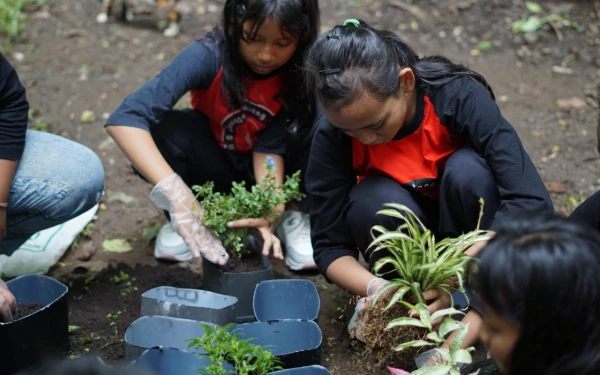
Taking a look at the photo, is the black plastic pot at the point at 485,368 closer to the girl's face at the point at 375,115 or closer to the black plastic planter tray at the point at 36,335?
the girl's face at the point at 375,115

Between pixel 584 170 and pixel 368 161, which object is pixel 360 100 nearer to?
pixel 368 161

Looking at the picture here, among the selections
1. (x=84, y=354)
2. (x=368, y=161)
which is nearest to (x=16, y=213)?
(x=84, y=354)

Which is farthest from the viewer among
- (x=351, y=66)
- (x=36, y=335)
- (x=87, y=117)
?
(x=87, y=117)

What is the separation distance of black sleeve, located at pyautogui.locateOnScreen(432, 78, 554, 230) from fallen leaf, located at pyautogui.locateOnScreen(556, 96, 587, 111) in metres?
2.09

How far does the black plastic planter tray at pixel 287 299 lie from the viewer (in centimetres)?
251

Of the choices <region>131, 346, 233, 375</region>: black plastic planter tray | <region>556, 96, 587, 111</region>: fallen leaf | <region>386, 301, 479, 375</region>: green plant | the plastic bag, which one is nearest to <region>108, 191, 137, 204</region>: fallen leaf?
the plastic bag

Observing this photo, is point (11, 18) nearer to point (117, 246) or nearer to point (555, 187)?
point (117, 246)

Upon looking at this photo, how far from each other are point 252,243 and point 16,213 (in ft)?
3.08

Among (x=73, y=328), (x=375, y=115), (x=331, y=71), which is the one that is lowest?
(x=73, y=328)

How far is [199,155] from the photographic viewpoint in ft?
9.92

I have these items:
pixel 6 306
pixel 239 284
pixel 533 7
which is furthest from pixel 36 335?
pixel 533 7

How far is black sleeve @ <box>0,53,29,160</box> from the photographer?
2.46 meters

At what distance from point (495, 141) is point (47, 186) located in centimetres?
→ 169

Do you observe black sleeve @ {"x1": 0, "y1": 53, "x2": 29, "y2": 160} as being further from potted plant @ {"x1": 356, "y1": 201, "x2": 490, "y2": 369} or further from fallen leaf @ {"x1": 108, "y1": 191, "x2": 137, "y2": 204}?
potted plant @ {"x1": 356, "y1": 201, "x2": 490, "y2": 369}
